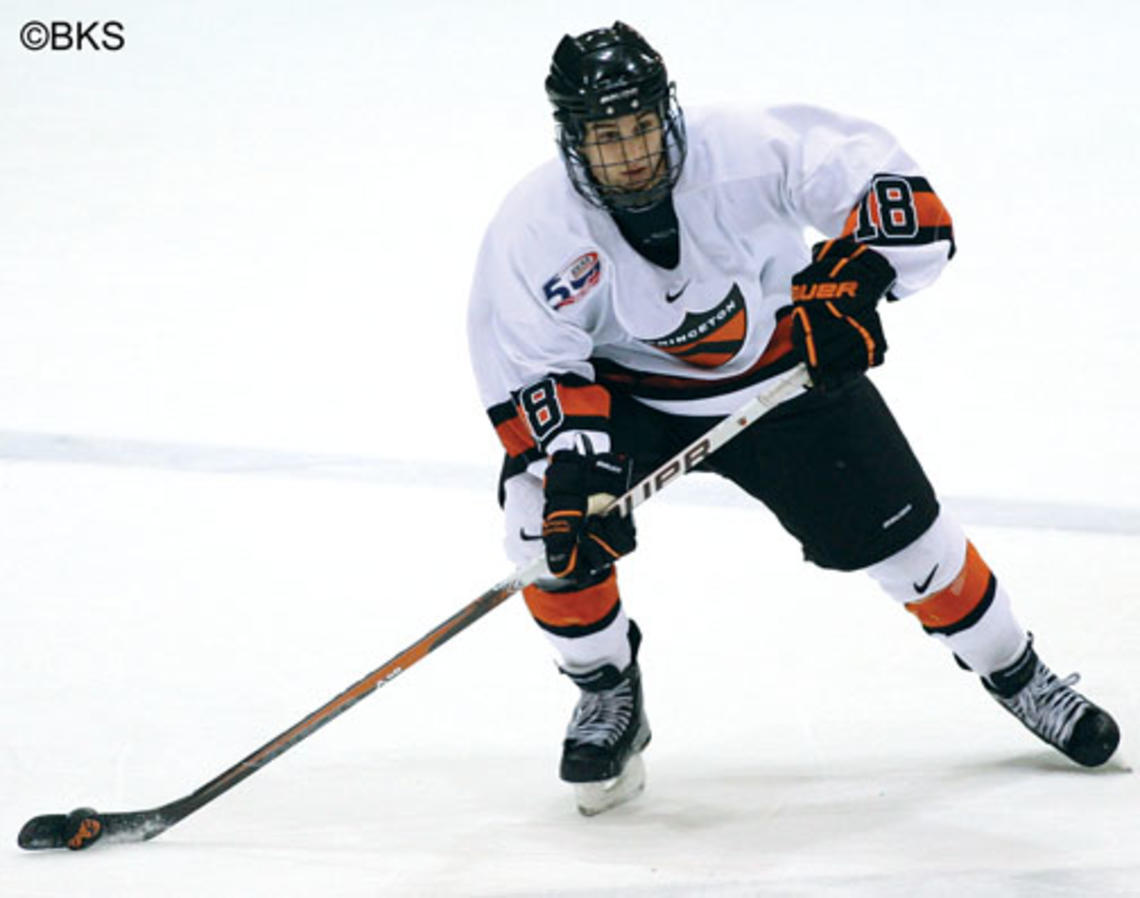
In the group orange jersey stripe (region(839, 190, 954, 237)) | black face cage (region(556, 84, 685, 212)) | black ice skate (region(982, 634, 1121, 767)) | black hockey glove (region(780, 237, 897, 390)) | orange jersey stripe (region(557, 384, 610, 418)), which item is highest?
black face cage (region(556, 84, 685, 212))

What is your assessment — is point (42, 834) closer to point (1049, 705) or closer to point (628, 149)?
point (628, 149)

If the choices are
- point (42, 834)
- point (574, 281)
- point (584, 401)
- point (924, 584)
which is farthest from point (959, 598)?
point (42, 834)

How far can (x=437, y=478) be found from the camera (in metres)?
3.96

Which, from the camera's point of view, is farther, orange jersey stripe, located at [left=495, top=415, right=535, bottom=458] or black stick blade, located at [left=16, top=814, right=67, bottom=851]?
orange jersey stripe, located at [left=495, top=415, right=535, bottom=458]

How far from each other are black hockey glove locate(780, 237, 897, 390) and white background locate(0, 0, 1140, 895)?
60 centimetres

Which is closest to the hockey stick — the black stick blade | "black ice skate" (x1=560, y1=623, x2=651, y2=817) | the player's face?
the black stick blade

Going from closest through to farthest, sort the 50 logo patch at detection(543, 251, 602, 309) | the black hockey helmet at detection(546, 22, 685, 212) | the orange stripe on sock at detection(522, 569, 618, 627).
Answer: the black hockey helmet at detection(546, 22, 685, 212), the 50 logo patch at detection(543, 251, 602, 309), the orange stripe on sock at detection(522, 569, 618, 627)

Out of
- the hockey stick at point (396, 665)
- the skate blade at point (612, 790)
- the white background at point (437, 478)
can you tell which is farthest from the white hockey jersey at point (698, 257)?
the white background at point (437, 478)

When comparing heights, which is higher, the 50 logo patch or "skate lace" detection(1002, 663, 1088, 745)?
the 50 logo patch

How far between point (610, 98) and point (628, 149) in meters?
0.07

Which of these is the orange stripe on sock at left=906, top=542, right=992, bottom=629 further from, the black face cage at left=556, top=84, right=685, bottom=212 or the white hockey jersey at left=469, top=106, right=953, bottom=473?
the black face cage at left=556, top=84, right=685, bottom=212

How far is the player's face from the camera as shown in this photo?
2471 millimetres

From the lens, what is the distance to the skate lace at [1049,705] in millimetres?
2621

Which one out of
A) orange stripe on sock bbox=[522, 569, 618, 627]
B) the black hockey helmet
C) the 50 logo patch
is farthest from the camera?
orange stripe on sock bbox=[522, 569, 618, 627]
